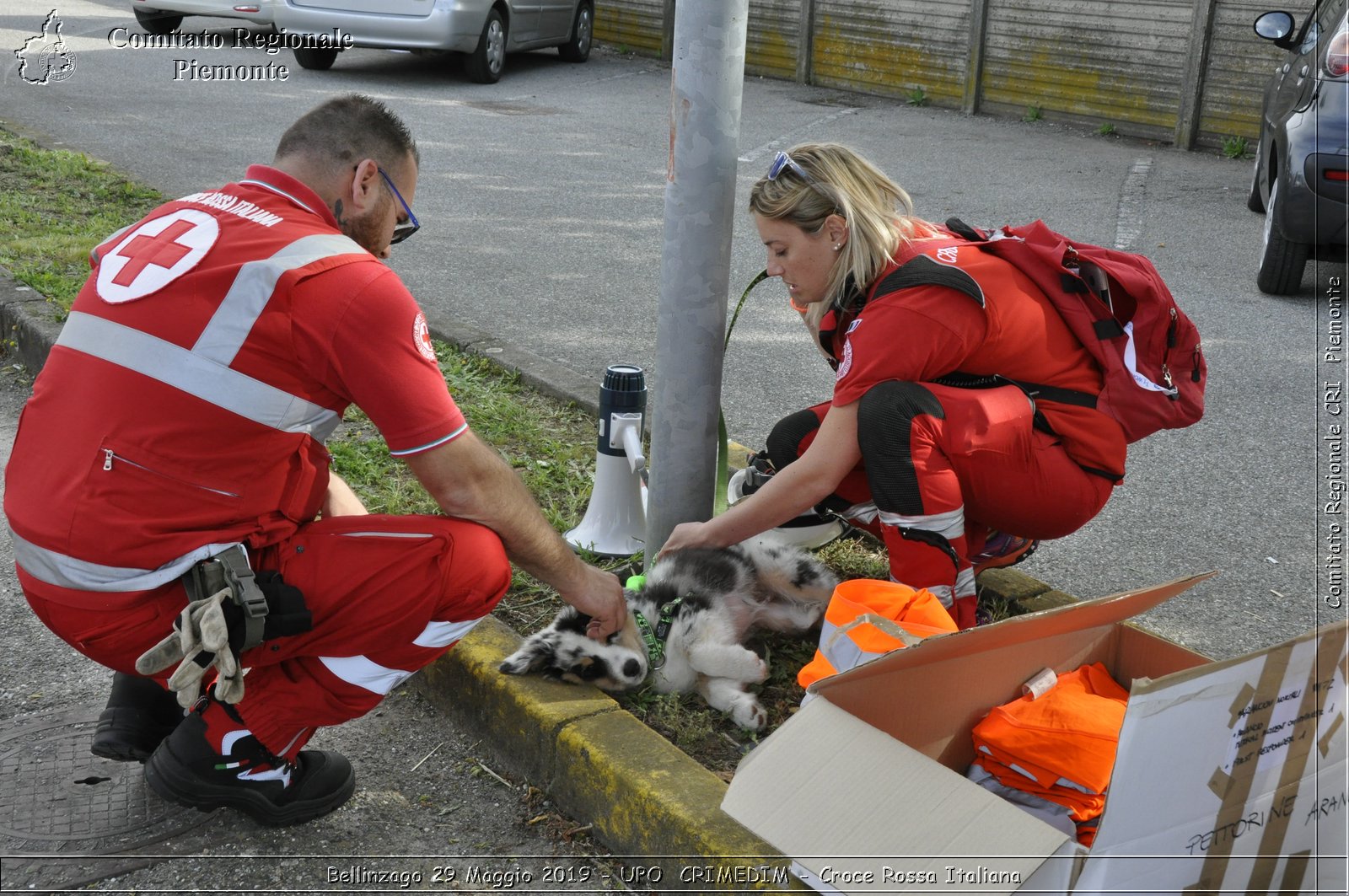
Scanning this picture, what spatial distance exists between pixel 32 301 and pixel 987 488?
481 cm

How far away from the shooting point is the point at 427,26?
13023mm

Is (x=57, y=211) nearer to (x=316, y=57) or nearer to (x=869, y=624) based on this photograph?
(x=869, y=624)

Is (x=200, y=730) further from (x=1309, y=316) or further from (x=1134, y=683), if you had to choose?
(x=1309, y=316)

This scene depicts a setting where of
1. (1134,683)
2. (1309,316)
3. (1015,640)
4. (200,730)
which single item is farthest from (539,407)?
(1309,316)

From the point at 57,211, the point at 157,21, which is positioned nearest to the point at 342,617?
the point at 57,211

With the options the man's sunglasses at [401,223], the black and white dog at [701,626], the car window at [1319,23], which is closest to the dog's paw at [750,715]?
the black and white dog at [701,626]

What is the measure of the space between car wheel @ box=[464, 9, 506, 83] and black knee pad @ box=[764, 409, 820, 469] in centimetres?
1129

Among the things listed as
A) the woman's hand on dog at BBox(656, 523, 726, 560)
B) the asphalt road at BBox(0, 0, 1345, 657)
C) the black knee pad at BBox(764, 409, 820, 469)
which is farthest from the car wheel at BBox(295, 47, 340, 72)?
the woman's hand on dog at BBox(656, 523, 726, 560)

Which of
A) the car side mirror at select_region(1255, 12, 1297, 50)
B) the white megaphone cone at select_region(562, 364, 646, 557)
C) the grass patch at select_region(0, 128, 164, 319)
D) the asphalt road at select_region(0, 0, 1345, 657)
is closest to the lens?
the white megaphone cone at select_region(562, 364, 646, 557)

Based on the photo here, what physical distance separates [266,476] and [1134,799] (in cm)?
189

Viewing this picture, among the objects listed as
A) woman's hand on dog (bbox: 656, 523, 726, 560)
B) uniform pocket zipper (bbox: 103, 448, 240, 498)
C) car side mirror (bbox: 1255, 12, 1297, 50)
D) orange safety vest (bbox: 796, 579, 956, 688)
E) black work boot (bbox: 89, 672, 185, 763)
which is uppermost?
car side mirror (bbox: 1255, 12, 1297, 50)

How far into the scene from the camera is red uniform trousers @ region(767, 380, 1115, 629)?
3061mm

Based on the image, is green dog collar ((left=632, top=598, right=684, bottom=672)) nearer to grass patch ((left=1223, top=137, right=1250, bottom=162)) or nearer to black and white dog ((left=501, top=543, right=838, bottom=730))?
black and white dog ((left=501, top=543, right=838, bottom=730))

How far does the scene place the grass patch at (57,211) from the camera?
6.20 meters
